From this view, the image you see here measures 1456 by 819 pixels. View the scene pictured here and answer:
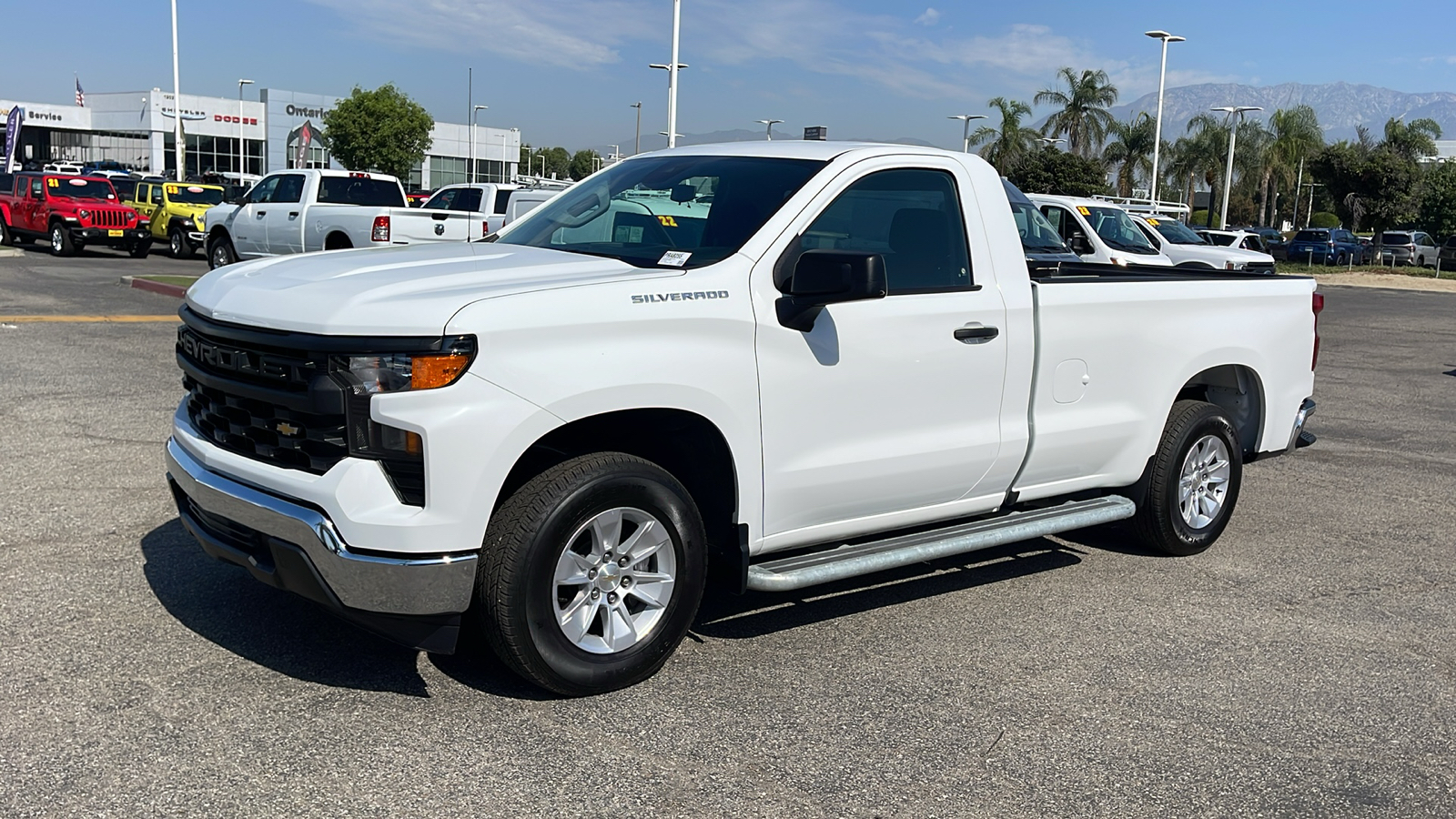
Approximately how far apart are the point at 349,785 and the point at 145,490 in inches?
149

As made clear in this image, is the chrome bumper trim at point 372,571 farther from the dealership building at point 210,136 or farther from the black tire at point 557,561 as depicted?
the dealership building at point 210,136

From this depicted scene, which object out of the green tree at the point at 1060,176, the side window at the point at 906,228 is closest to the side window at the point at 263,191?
the side window at the point at 906,228

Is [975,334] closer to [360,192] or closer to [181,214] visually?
[360,192]

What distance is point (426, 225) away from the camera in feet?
57.7

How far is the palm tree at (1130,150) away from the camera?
66125 millimetres

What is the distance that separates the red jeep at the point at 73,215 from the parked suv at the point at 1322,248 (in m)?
40.9

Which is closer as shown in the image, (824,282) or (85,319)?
(824,282)

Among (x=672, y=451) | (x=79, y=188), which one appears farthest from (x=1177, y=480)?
(x=79, y=188)

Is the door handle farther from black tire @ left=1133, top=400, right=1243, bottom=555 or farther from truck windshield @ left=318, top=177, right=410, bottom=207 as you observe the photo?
truck windshield @ left=318, top=177, right=410, bottom=207

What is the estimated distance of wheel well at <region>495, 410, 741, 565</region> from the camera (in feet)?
14.0

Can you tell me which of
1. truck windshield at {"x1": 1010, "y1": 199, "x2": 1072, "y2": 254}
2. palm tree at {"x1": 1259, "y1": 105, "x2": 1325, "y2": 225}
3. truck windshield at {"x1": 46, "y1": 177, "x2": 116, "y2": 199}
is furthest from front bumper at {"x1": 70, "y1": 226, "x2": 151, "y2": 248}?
palm tree at {"x1": 1259, "y1": 105, "x2": 1325, "y2": 225}

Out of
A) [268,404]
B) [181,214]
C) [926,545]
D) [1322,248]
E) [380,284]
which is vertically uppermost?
[1322,248]

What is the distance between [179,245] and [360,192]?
10095mm

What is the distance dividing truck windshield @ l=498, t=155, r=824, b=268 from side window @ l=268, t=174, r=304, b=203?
15.1 metres
